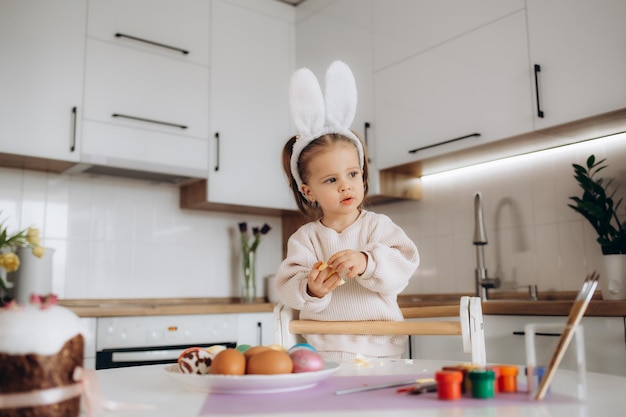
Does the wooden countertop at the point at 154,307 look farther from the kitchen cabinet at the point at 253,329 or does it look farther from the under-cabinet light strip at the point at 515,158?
the under-cabinet light strip at the point at 515,158

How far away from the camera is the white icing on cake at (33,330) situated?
0.56 metres

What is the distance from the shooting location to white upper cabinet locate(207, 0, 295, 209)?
3086 millimetres

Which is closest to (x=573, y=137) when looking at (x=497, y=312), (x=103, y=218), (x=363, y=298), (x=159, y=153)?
(x=497, y=312)

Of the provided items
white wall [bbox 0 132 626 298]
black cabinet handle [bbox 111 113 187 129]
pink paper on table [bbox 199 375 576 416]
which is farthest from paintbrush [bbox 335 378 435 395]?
black cabinet handle [bbox 111 113 187 129]

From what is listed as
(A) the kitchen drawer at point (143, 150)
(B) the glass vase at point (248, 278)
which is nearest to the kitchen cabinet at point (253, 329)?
(B) the glass vase at point (248, 278)

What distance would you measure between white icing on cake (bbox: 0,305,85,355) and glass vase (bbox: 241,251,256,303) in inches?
104

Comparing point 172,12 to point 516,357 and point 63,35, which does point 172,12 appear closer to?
point 63,35

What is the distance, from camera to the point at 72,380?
61cm

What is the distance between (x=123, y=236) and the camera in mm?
3012

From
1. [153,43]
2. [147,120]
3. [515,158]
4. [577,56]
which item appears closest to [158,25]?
[153,43]

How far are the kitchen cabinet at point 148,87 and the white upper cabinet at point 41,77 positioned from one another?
62 millimetres

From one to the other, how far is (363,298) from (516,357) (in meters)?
1.05

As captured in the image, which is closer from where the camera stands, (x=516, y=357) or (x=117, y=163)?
(x=516, y=357)

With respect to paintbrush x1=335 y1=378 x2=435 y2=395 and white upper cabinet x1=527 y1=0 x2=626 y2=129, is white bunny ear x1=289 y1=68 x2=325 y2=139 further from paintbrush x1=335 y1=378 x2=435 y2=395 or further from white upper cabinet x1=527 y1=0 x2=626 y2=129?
white upper cabinet x1=527 y1=0 x2=626 y2=129
